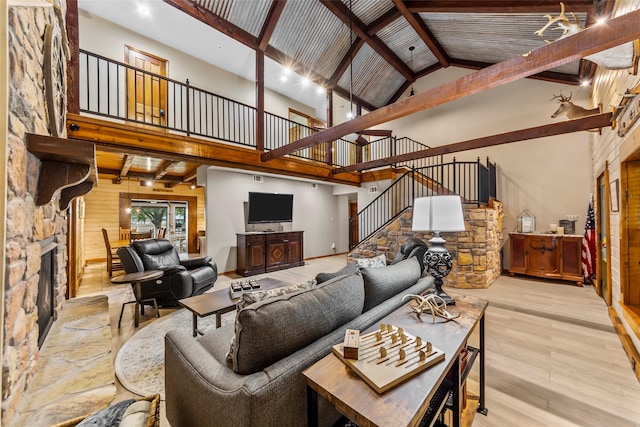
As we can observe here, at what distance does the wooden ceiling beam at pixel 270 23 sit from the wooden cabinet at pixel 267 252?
388cm

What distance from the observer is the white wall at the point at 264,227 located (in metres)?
5.71

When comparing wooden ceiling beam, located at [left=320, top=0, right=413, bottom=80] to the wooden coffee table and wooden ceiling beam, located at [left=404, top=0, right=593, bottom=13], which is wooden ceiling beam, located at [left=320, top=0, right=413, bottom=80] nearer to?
wooden ceiling beam, located at [left=404, top=0, right=593, bottom=13]

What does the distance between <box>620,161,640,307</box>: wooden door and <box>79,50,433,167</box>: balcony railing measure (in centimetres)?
484

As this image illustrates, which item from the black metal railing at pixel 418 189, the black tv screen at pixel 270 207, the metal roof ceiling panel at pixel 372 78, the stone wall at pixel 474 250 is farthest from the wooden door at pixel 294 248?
the metal roof ceiling panel at pixel 372 78

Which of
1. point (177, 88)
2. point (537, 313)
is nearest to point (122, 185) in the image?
point (177, 88)

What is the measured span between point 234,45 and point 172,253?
4402 mm

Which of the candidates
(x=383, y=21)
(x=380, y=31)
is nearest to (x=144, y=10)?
(x=383, y=21)

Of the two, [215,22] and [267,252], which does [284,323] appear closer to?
[267,252]

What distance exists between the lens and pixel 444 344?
3.99 feet

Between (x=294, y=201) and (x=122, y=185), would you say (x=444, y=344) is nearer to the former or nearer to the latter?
(x=294, y=201)

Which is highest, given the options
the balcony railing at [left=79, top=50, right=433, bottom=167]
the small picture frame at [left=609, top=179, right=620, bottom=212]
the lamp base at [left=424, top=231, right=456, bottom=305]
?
the balcony railing at [left=79, top=50, right=433, bottom=167]

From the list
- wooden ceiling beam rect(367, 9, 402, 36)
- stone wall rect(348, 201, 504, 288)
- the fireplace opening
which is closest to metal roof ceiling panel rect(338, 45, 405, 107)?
wooden ceiling beam rect(367, 9, 402, 36)

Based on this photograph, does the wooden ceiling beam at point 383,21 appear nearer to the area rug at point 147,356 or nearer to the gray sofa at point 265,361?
the gray sofa at point 265,361

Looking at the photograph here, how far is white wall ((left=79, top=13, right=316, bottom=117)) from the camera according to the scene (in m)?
4.85
